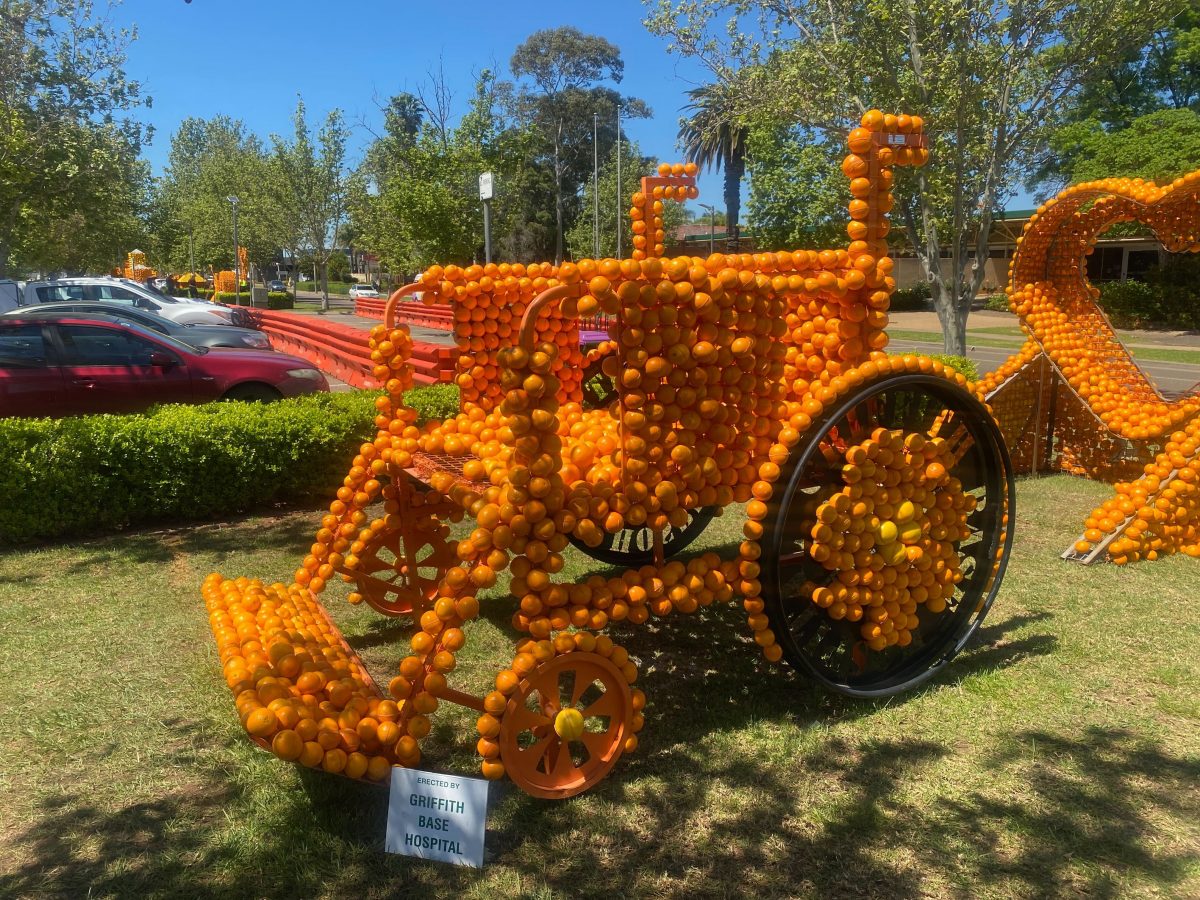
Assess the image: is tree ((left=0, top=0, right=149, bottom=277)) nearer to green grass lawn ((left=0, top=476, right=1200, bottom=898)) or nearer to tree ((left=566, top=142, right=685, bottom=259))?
green grass lawn ((left=0, top=476, right=1200, bottom=898))

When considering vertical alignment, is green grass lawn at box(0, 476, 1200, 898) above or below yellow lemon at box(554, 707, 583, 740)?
below

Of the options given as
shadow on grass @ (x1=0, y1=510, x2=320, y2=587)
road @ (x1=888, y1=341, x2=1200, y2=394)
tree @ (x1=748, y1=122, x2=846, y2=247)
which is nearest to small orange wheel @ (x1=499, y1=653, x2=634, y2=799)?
shadow on grass @ (x1=0, y1=510, x2=320, y2=587)

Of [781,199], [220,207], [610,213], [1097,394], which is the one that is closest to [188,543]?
[1097,394]

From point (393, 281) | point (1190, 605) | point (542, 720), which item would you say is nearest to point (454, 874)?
point (542, 720)

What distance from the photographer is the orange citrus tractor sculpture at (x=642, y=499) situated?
2875mm

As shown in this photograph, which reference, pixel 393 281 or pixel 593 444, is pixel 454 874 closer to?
pixel 593 444

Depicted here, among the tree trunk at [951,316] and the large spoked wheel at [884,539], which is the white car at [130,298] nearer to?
the tree trunk at [951,316]

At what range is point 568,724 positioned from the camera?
291cm

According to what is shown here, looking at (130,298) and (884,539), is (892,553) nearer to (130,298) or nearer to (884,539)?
(884,539)

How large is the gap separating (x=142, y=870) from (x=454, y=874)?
98 centimetres

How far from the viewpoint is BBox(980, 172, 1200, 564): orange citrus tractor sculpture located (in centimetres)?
567

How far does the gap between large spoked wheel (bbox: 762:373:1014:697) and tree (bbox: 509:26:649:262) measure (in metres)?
50.9

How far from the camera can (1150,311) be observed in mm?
28344

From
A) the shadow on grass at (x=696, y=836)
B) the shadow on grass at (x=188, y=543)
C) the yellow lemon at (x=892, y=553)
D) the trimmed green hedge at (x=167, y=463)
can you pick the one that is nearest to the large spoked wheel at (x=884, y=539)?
the yellow lemon at (x=892, y=553)
